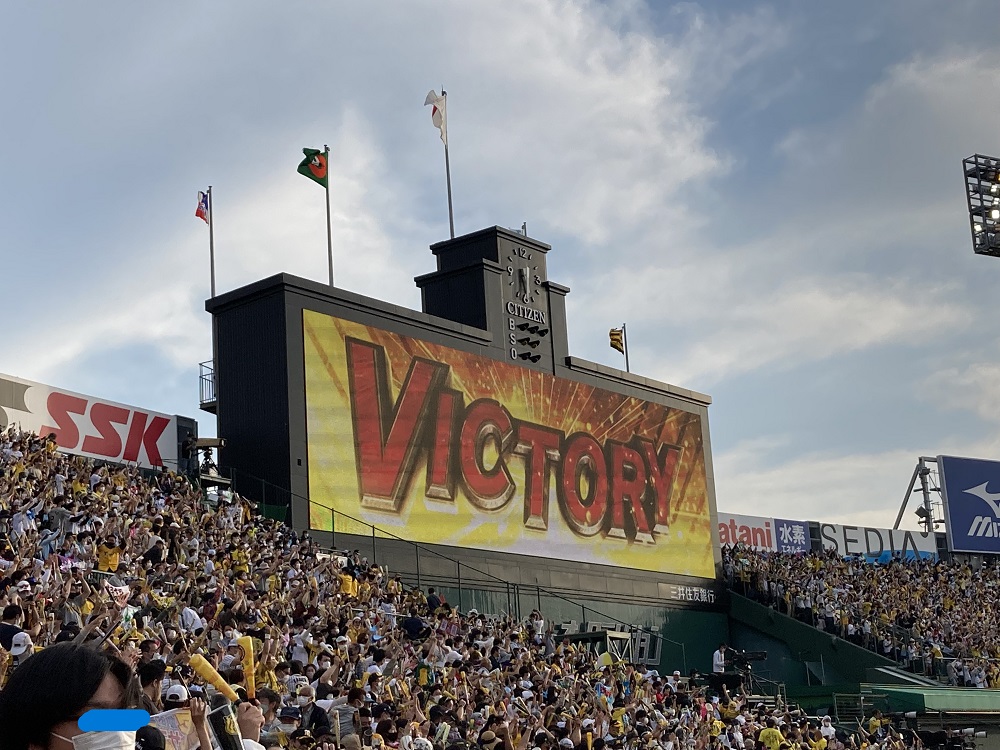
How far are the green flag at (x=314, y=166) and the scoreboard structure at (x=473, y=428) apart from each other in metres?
3.93

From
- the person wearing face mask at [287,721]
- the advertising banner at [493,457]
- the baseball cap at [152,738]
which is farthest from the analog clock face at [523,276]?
the baseball cap at [152,738]

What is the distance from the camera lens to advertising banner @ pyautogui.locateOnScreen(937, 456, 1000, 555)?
52.5m

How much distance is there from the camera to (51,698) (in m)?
2.17

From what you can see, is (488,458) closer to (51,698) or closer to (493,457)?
(493,457)

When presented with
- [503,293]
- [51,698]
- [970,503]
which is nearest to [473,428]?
[503,293]

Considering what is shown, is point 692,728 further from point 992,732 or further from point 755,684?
point 992,732

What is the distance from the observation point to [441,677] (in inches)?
821

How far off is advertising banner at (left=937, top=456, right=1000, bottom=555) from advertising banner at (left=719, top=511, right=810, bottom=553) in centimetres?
579

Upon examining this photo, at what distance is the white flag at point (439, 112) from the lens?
3650 centimetres

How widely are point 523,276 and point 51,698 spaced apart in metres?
33.7

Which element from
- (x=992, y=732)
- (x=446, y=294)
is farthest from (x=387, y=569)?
(x=992, y=732)

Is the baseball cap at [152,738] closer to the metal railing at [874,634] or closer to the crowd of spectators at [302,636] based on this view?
the crowd of spectators at [302,636]

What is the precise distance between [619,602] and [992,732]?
34.2 ft

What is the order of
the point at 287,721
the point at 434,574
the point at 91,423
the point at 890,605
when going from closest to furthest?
1. the point at 287,721
2. the point at 91,423
3. the point at 434,574
4. the point at 890,605
